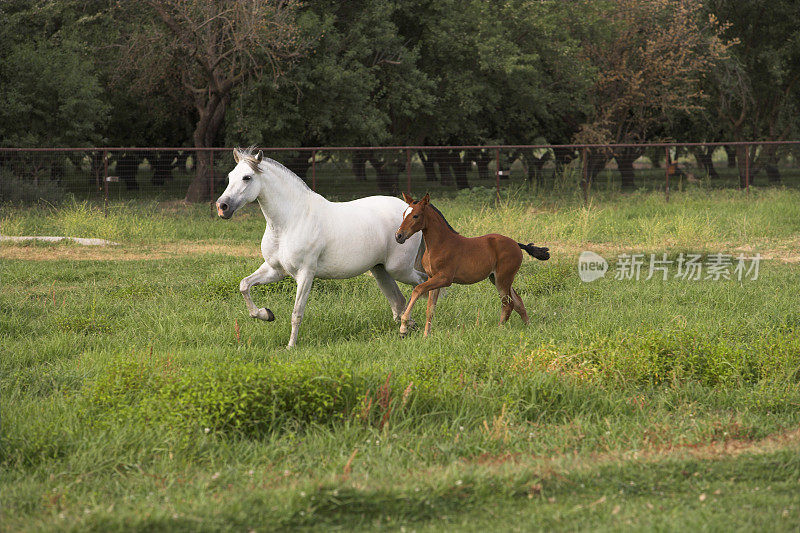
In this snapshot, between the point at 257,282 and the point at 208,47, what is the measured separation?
53.5 feet

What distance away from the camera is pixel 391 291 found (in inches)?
337

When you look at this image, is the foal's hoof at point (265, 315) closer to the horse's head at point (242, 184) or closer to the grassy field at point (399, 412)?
the grassy field at point (399, 412)

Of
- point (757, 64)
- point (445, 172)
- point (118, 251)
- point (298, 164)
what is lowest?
point (445, 172)

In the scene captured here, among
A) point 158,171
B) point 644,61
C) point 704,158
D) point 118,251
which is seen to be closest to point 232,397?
point 118,251

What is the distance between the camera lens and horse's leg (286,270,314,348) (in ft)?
25.2

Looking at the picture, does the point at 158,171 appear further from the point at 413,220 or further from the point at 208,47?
the point at 413,220

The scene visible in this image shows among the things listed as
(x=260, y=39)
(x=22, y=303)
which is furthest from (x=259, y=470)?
(x=260, y=39)

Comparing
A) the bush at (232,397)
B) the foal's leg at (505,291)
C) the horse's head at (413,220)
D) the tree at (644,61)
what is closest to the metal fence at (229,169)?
the tree at (644,61)

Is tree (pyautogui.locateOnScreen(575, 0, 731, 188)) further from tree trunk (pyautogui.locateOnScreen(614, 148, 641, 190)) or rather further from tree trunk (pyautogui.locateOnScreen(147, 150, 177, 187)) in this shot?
tree trunk (pyautogui.locateOnScreen(147, 150, 177, 187))

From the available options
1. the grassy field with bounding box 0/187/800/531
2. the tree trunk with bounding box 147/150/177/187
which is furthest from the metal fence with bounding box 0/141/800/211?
the grassy field with bounding box 0/187/800/531

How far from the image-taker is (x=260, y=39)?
72.9 ft

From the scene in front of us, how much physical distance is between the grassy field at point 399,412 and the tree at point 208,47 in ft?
44.4

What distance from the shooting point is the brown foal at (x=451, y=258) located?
7.56 m

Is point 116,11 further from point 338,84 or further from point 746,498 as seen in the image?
point 746,498
